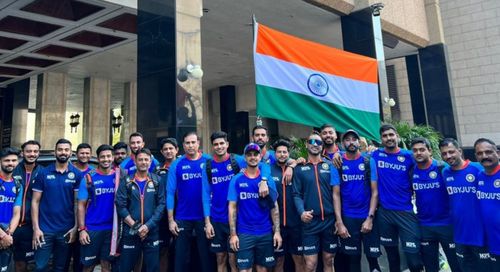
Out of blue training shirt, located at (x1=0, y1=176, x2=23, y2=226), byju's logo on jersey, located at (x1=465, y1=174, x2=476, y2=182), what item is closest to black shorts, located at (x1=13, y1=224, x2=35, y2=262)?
blue training shirt, located at (x1=0, y1=176, x2=23, y2=226)

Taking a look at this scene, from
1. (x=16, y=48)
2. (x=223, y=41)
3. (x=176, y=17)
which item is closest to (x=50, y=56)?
(x=16, y=48)

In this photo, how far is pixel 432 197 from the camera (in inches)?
152

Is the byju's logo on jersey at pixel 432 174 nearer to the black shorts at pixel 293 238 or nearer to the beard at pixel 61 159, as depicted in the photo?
the black shorts at pixel 293 238

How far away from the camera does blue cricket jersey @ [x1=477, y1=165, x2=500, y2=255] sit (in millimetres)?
3307

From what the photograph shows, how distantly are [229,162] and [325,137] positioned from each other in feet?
4.28

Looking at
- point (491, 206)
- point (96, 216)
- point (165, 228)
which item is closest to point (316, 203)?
point (491, 206)

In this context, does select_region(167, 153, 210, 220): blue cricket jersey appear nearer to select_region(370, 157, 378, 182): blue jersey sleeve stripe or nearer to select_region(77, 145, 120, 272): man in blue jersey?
select_region(77, 145, 120, 272): man in blue jersey

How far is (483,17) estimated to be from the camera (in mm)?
14109

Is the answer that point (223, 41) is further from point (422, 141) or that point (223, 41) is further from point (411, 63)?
point (422, 141)

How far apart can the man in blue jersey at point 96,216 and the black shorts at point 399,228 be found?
3.18 metres

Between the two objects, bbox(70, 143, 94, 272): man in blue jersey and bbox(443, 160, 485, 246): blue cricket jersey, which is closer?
bbox(443, 160, 485, 246): blue cricket jersey

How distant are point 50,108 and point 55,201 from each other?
12.5 m

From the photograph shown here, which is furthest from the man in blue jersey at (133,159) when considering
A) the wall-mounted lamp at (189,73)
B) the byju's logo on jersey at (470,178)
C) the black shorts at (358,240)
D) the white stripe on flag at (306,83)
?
the byju's logo on jersey at (470,178)

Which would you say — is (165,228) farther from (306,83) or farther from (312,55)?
(312,55)
